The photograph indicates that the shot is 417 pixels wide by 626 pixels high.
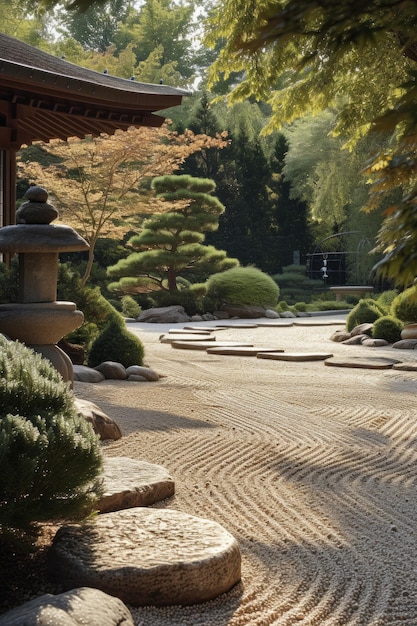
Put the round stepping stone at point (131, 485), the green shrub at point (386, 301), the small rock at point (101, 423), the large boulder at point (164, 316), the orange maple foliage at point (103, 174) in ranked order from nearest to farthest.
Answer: the round stepping stone at point (131, 485) < the small rock at point (101, 423) < the green shrub at point (386, 301) < the orange maple foliage at point (103, 174) < the large boulder at point (164, 316)

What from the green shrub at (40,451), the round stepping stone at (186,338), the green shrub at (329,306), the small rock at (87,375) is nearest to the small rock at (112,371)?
the small rock at (87,375)

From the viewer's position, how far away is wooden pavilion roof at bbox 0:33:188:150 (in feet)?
24.5

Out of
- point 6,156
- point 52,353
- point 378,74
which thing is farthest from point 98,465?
point 378,74

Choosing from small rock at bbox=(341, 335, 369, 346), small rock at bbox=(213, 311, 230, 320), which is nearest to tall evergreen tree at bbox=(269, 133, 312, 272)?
small rock at bbox=(213, 311, 230, 320)

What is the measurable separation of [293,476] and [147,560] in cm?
204

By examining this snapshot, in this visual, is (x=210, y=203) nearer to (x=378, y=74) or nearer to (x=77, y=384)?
(x=378, y=74)

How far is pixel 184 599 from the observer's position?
Result: 2750 mm

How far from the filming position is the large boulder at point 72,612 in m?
2.12

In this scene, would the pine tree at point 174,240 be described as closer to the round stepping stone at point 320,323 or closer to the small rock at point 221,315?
the small rock at point 221,315

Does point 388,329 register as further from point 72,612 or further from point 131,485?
point 72,612

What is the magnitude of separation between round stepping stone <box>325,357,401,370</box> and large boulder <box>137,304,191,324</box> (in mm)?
8611

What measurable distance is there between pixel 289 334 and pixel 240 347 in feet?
11.4

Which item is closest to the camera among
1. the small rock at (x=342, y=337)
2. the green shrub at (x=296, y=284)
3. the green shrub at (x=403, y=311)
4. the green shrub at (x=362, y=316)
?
the green shrub at (x=403, y=311)

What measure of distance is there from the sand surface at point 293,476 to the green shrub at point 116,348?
0.48 metres
